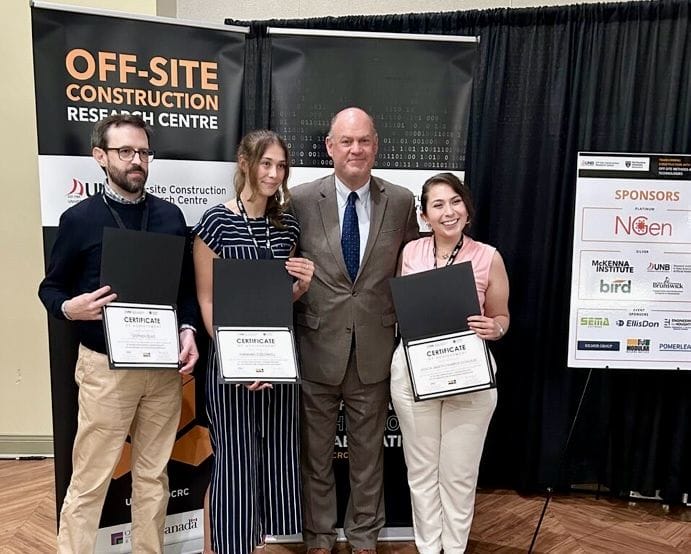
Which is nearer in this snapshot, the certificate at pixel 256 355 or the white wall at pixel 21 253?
the certificate at pixel 256 355

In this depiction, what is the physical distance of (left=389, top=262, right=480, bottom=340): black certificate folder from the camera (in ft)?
6.25

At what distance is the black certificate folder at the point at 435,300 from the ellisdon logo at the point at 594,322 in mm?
836

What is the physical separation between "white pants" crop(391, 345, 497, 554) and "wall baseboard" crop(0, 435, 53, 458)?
7.81ft

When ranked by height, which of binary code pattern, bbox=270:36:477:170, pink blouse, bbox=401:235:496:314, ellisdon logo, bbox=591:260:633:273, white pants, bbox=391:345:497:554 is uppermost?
binary code pattern, bbox=270:36:477:170

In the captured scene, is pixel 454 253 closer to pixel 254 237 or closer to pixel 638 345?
pixel 254 237

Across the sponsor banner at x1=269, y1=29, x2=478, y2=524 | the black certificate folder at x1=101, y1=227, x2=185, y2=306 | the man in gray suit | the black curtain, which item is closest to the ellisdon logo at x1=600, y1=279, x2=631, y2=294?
the black curtain

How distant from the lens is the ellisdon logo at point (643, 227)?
244cm

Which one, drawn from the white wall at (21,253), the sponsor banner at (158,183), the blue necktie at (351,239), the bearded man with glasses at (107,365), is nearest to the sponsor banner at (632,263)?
the blue necktie at (351,239)

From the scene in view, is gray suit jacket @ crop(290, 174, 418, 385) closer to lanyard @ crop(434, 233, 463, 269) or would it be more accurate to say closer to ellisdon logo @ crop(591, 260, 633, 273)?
lanyard @ crop(434, 233, 463, 269)

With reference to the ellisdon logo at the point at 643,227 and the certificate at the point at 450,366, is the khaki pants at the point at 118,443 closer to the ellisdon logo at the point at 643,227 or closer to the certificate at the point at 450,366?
the certificate at the point at 450,366

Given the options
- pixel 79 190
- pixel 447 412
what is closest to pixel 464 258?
pixel 447 412

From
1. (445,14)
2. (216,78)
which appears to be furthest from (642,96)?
(216,78)

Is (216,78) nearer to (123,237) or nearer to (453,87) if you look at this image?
(123,237)

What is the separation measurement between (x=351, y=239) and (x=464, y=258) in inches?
16.6
